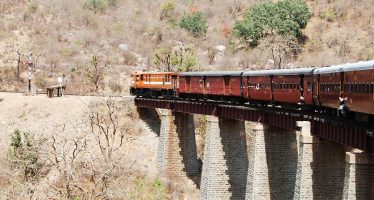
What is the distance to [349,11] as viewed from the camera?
11219 cm

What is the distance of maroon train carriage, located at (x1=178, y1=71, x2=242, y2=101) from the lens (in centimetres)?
4803

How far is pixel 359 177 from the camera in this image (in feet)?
90.7

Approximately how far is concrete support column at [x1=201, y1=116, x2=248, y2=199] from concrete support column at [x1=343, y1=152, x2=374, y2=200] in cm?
2028

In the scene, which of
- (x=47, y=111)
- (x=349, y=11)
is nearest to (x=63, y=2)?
(x=349, y=11)

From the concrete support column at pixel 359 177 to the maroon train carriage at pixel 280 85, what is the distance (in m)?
8.26

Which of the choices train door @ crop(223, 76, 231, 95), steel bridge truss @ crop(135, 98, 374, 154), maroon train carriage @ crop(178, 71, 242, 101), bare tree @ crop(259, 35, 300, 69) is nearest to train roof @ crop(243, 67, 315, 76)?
maroon train carriage @ crop(178, 71, 242, 101)

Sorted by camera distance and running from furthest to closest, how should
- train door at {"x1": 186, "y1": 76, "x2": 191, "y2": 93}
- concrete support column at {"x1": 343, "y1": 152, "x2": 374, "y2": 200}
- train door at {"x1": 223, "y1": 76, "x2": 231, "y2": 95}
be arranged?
train door at {"x1": 186, "y1": 76, "x2": 191, "y2": 93}, train door at {"x1": 223, "y1": 76, "x2": 231, "y2": 95}, concrete support column at {"x1": 343, "y1": 152, "x2": 374, "y2": 200}

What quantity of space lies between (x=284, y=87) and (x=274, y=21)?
6767 cm

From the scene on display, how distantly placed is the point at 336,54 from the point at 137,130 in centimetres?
4327

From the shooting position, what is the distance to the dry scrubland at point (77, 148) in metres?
53.7

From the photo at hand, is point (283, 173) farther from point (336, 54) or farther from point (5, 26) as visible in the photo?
point (5, 26)

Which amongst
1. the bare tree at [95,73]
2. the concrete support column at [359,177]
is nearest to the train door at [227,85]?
the concrete support column at [359,177]

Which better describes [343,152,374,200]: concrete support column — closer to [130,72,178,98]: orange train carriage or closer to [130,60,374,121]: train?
[130,60,374,121]: train

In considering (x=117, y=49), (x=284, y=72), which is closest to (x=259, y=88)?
(x=284, y=72)
